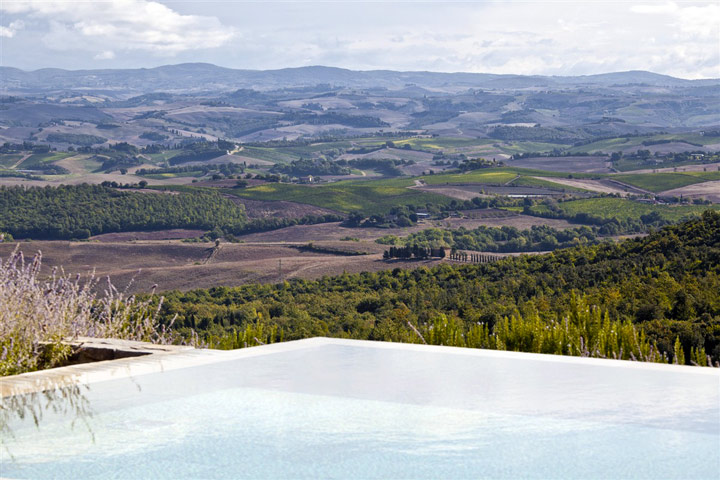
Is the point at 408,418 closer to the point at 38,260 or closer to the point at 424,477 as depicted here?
the point at 424,477

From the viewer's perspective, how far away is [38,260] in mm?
9641

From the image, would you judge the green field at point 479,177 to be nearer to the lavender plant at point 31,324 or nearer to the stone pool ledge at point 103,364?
the lavender plant at point 31,324

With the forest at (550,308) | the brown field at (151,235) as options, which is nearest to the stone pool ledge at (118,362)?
the forest at (550,308)

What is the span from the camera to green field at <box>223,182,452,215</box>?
311ft

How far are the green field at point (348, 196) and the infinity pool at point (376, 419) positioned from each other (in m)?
84.2

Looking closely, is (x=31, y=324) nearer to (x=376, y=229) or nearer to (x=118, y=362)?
(x=118, y=362)

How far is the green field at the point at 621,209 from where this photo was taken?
3022 inches

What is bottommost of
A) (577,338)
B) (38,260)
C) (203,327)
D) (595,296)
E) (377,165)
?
(377,165)

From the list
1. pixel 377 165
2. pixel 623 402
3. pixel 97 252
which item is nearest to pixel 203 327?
pixel 623 402

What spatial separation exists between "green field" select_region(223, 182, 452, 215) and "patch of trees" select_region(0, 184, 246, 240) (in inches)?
273

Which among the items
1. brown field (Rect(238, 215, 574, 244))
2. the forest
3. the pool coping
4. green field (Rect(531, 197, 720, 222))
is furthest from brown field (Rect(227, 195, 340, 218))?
the pool coping

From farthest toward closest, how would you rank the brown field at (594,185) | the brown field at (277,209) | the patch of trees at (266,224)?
the brown field at (594,185), the brown field at (277,209), the patch of trees at (266,224)

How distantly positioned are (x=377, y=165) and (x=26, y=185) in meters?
64.1

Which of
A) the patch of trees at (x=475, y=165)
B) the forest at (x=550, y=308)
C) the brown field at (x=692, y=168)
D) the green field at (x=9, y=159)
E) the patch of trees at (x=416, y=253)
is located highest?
the forest at (x=550, y=308)
